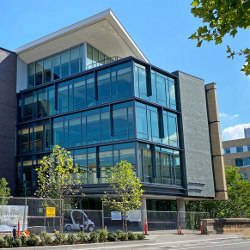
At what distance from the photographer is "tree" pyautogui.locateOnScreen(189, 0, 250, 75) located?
666cm

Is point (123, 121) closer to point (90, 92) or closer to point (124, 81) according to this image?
point (124, 81)

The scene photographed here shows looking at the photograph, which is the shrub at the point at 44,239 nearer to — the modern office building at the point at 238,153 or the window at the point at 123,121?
the window at the point at 123,121

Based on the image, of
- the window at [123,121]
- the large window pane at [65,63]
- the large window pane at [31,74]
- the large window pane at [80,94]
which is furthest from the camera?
the large window pane at [31,74]

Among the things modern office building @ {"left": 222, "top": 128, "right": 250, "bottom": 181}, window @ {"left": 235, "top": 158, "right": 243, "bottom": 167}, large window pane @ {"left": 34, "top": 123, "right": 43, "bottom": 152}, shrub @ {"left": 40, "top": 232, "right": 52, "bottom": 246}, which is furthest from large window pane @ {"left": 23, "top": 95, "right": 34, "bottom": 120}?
window @ {"left": 235, "top": 158, "right": 243, "bottom": 167}

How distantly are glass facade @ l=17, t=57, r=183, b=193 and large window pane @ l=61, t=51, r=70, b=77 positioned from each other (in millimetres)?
12

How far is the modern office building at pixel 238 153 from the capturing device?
78.3 metres

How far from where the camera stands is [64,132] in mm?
35688

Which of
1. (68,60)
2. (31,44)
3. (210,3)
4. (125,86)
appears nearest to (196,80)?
(125,86)

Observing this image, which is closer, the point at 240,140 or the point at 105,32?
the point at 105,32

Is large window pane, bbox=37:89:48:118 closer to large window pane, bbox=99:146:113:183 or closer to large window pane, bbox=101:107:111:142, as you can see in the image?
large window pane, bbox=101:107:111:142

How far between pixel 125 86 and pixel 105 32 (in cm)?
→ 783

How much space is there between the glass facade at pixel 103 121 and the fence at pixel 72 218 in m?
3.60

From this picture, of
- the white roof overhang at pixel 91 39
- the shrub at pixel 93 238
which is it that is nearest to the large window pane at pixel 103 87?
the white roof overhang at pixel 91 39

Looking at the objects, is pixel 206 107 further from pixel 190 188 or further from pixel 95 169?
pixel 95 169
